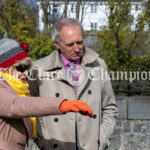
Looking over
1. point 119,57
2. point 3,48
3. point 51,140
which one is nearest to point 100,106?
point 51,140

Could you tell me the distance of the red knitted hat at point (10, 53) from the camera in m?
1.85

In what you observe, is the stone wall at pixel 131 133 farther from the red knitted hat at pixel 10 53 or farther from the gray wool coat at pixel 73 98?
the red knitted hat at pixel 10 53

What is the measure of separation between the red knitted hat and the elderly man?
671 millimetres

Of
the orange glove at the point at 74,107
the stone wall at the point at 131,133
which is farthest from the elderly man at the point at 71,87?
the stone wall at the point at 131,133

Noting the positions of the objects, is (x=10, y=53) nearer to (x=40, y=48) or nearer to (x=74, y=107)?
(x=74, y=107)

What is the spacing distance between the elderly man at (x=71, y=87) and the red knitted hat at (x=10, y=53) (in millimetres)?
671

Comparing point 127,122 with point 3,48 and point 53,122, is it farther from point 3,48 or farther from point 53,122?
point 3,48

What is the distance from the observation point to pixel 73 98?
255 centimetres

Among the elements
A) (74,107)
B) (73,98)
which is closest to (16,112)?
(74,107)

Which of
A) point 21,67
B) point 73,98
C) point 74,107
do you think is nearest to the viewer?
point 74,107

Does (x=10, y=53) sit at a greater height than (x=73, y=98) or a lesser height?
greater

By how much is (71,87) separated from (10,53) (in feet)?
2.65

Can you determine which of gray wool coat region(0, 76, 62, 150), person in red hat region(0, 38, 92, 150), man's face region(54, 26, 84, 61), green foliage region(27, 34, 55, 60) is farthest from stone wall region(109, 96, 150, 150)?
green foliage region(27, 34, 55, 60)

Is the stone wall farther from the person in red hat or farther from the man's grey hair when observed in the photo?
the person in red hat
